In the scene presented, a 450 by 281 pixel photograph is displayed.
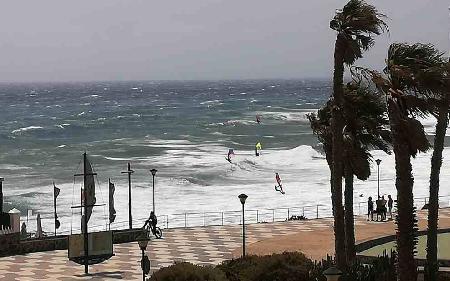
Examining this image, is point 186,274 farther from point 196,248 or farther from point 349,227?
point 196,248

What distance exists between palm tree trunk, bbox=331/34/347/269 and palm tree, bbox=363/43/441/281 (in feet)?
12.7

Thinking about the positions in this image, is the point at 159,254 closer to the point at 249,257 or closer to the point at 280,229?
the point at 280,229

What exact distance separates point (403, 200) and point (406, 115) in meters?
1.47

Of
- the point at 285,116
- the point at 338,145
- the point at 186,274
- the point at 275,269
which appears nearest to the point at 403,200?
the point at 275,269

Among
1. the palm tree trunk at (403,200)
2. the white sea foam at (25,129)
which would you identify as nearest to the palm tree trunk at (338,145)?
the palm tree trunk at (403,200)

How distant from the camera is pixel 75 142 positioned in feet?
296

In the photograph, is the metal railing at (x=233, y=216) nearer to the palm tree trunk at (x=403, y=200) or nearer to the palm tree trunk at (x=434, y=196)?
the palm tree trunk at (x=434, y=196)

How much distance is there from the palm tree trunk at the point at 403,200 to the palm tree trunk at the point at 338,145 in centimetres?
377

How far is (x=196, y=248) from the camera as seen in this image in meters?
29.4

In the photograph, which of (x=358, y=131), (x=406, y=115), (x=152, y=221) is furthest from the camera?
(x=152, y=221)

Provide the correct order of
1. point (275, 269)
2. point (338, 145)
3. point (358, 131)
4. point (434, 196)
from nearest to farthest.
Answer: point (275, 269) < point (338, 145) < point (434, 196) < point (358, 131)

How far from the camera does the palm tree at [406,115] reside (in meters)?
14.8

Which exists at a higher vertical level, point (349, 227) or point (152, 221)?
point (349, 227)

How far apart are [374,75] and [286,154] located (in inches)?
2312
